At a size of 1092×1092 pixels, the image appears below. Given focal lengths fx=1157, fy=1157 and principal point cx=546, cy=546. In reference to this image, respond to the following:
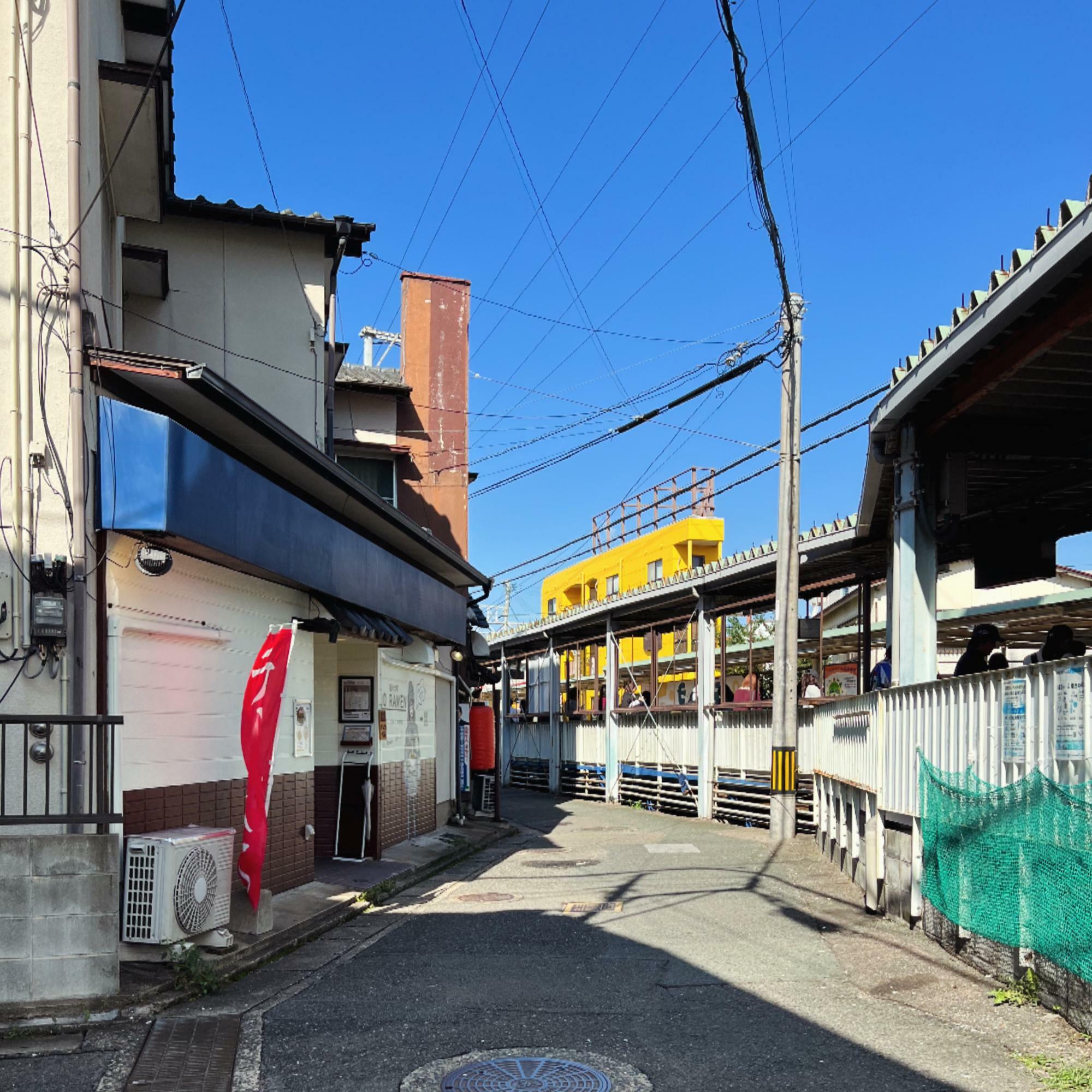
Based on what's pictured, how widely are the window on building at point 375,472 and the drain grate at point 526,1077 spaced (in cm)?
1428

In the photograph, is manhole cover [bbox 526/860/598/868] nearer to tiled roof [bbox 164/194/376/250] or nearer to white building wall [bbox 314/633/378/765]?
white building wall [bbox 314/633/378/765]

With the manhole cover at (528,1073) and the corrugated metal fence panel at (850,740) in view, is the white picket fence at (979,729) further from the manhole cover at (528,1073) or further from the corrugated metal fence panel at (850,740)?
the manhole cover at (528,1073)

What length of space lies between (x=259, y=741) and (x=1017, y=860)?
17.6ft

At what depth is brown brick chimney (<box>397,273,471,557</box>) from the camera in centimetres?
2109

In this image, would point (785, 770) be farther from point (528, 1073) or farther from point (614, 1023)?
point (528, 1073)

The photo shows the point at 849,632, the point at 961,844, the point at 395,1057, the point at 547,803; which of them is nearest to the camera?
the point at 395,1057

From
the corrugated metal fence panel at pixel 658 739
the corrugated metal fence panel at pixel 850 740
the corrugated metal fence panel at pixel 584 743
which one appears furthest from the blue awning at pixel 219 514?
the corrugated metal fence panel at pixel 584 743

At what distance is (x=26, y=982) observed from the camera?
6715mm

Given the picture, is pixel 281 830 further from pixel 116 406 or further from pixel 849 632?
pixel 849 632

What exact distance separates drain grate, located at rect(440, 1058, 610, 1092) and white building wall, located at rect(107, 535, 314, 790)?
3.65 m

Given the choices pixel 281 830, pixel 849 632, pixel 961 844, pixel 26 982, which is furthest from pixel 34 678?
pixel 849 632

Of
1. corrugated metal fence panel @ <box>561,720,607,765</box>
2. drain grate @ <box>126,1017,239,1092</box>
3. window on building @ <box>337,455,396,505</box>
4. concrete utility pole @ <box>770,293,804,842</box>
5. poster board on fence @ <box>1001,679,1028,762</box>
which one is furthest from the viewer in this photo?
corrugated metal fence panel @ <box>561,720,607,765</box>

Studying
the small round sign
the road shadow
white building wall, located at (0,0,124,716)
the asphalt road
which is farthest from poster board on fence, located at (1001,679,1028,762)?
white building wall, located at (0,0,124,716)

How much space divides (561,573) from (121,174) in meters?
37.8
